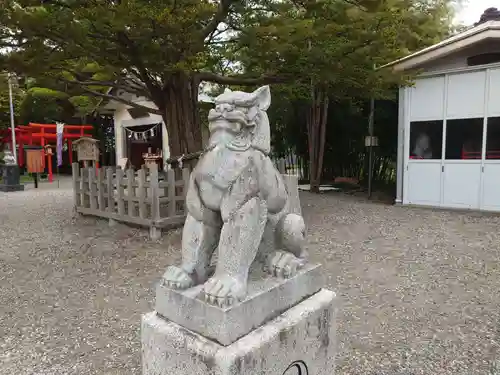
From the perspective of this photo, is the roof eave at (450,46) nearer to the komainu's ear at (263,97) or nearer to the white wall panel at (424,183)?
the white wall panel at (424,183)

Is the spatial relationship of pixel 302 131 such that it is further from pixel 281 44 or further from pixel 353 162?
pixel 281 44

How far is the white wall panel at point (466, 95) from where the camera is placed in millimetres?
6930

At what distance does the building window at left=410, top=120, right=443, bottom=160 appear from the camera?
7.48 meters

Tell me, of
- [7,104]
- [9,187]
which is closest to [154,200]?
[9,187]

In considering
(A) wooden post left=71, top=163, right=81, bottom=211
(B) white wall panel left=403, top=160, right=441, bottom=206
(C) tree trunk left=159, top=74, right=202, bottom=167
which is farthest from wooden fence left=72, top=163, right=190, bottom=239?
(B) white wall panel left=403, top=160, right=441, bottom=206

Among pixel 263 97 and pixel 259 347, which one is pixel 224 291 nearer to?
pixel 259 347

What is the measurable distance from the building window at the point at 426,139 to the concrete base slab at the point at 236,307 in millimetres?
6782

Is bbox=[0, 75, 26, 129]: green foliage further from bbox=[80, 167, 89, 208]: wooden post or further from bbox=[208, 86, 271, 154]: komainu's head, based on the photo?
bbox=[208, 86, 271, 154]: komainu's head

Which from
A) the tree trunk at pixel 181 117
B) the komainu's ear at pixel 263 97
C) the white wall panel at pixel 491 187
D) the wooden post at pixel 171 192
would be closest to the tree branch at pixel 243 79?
the tree trunk at pixel 181 117

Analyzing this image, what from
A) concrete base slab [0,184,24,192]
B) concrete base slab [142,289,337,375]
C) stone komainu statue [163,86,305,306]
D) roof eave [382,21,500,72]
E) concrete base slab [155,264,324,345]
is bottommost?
concrete base slab [0,184,24,192]

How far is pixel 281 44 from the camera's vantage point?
4.66m

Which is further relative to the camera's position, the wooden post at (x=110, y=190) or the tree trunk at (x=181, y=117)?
the tree trunk at (x=181, y=117)

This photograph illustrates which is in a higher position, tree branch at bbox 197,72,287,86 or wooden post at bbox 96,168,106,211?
tree branch at bbox 197,72,287,86

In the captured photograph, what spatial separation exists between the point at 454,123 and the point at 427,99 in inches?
27.4
